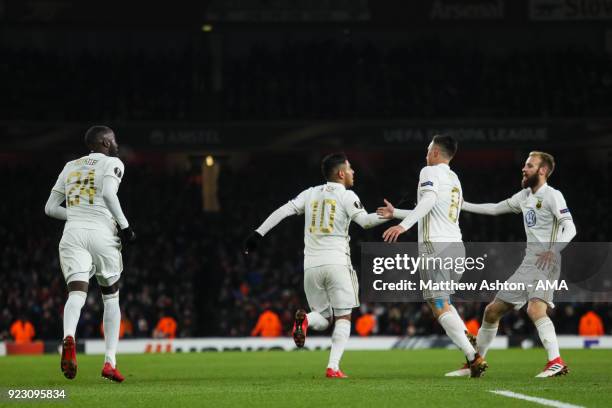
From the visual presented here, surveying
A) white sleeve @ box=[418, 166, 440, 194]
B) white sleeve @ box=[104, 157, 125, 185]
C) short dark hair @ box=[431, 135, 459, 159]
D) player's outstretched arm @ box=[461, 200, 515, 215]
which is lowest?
player's outstretched arm @ box=[461, 200, 515, 215]

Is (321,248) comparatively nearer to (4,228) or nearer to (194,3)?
(194,3)

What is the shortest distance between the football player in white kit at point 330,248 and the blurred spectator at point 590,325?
15.5 m

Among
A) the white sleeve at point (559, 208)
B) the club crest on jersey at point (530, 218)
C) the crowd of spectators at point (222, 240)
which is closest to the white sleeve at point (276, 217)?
the club crest on jersey at point (530, 218)

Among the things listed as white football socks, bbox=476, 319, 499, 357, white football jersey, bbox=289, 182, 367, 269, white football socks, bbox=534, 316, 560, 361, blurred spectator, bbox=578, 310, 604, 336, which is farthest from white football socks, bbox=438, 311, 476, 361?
blurred spectator, bbox=578, 310, 604, 336

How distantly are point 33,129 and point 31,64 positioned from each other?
3.05 m

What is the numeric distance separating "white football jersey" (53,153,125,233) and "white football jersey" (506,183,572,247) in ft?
12.6

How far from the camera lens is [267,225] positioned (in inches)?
411

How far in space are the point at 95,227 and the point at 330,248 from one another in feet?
7.37

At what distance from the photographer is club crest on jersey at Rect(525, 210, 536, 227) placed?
10.5m

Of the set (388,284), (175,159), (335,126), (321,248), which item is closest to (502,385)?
(321,248)

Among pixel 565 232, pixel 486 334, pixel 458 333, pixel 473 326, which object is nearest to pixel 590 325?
pixel 473 326

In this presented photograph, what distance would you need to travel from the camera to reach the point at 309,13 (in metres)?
27.7

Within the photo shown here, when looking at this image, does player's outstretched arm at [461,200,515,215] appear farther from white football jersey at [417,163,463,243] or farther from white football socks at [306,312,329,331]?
white football socks at [306,312,329,331]

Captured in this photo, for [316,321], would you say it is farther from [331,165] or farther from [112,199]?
[112,199]
